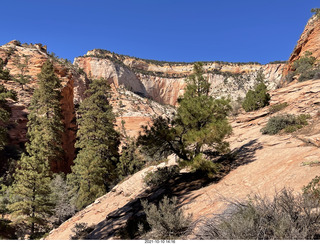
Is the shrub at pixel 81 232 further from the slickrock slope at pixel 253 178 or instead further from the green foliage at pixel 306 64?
the green foliage at pixel 306 64

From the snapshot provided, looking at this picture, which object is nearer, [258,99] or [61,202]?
[61,202]

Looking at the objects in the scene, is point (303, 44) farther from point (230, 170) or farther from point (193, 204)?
point (193, 204)

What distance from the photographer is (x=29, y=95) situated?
3394 cm

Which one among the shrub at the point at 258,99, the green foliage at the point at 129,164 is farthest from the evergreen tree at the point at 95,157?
the shrub at the point at 258,99

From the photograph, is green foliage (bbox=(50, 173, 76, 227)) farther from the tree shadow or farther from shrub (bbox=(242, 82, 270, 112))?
shrub (bbox=(242, 82, 270, 112))

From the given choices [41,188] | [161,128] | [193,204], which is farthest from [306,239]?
[41,188]

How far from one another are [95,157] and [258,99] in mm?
18941

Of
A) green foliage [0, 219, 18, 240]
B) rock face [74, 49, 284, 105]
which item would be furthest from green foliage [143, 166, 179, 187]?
rock face [74, 49, 284, 105]

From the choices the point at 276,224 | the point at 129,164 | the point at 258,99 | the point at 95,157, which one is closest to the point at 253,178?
the point at 276,224

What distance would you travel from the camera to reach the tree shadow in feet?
25.7

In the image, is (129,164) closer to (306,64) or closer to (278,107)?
(278,107)

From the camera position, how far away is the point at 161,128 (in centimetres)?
1051

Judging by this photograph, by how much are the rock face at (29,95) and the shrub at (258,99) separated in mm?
27510

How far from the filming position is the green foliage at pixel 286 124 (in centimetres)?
1197
